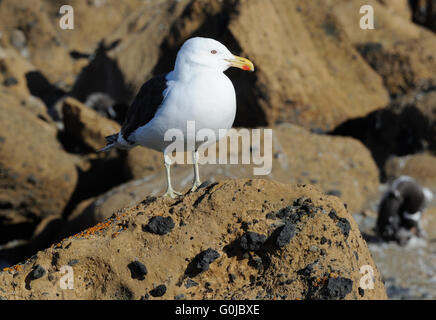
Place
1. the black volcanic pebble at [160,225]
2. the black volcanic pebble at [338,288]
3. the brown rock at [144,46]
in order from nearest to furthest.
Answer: the black volcanic pebble at [338,288] → the black volcanic pebble at [160,225] → the brown rock at [144,46]

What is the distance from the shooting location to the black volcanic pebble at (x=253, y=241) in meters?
5.04

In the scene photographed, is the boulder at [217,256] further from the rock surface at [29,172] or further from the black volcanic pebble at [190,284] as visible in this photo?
the rock surface at [29,172]

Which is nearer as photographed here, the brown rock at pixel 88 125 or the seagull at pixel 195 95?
the seagull at pixel 195 95

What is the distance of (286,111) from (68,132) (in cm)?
509

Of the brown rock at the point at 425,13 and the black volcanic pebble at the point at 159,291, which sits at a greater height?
the brown rock at the point at 425,13

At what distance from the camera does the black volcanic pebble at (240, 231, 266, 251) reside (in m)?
5.04

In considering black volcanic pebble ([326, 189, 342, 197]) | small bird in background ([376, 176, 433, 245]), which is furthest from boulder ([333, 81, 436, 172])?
black volcanic pebble ([326, 189, 342, 197])

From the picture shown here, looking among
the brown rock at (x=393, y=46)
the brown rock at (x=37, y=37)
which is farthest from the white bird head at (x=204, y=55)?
the brown rock at (x=37, y=37)

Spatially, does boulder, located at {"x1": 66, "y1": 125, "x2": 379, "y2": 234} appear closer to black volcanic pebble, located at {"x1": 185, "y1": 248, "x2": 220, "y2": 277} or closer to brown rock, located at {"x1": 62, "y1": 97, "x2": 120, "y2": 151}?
brown rock, located at {"x1": 62, "y1": 97, "x2": 120, "y2": 151}

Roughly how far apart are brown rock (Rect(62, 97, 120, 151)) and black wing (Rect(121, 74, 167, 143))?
6938 mm

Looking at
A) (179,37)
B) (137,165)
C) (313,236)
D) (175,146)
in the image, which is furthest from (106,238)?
(179,37)

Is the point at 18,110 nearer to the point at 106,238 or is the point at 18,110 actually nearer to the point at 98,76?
the point at 98,76

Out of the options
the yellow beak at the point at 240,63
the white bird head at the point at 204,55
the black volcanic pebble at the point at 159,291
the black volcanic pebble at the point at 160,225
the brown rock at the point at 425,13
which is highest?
the brown rock at the point at 425,13

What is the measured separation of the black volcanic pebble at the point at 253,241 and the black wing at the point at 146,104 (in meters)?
1.76
